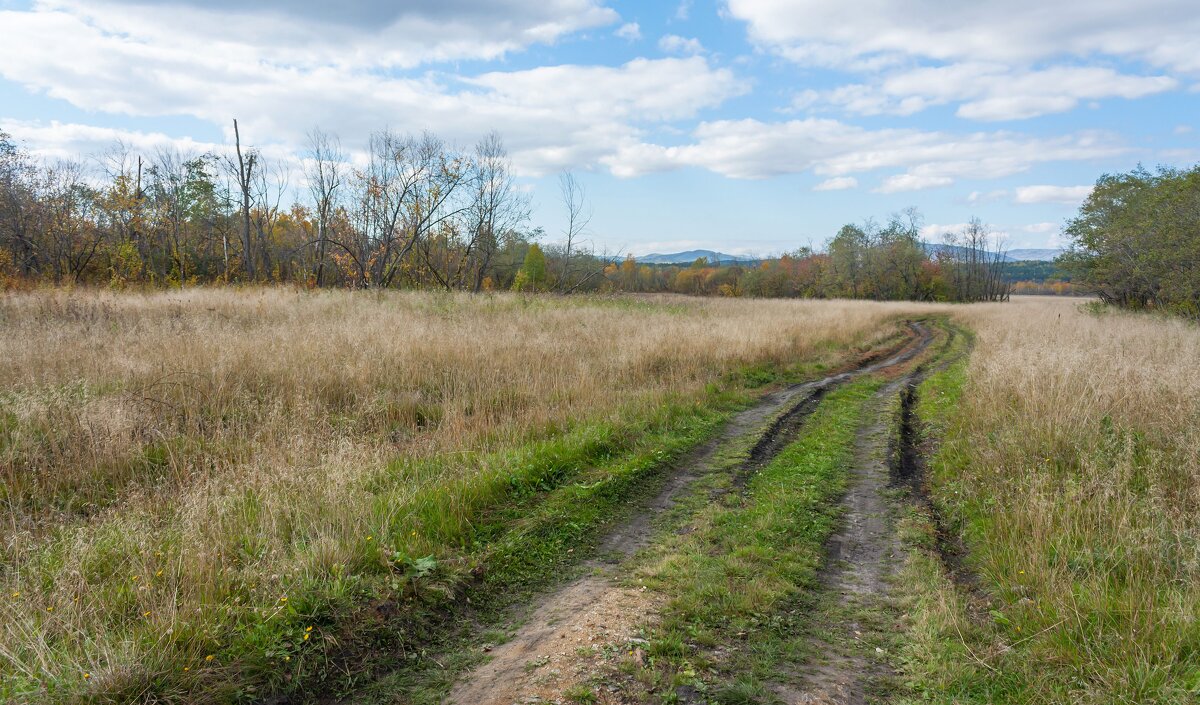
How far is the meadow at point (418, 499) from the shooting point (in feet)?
10.1

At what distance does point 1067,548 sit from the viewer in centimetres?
421

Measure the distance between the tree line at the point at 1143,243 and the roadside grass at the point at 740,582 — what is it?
1869cm

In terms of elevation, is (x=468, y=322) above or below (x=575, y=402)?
above

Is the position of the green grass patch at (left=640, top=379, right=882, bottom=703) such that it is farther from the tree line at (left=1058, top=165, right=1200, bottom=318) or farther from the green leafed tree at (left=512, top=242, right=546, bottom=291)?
the green leafed tree at (left=512, top=242, right=546, bottom=291)

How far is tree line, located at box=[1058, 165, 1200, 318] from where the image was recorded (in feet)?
57.0

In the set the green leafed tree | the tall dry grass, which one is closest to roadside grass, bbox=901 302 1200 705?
the tall dry grass

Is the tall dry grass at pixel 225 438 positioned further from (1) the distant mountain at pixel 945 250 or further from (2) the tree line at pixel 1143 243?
(1) the distant mountain at pixel 945 250

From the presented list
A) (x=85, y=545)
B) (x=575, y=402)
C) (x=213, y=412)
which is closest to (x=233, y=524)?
(x=85, y=545)

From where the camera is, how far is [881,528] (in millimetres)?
5262

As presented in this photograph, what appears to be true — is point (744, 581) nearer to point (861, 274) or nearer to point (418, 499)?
point (418, 499)

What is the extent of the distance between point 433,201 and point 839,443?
27.6 meters

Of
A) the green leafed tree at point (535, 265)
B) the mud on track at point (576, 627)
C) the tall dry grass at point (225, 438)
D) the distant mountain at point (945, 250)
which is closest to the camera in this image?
the mud on track at point (576, 627)

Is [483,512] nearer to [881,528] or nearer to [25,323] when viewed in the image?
[881,528]

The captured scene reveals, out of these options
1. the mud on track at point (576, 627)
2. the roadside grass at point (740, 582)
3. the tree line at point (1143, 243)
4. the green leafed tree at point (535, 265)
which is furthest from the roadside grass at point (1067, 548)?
the green leafed tree at point (535, 265)
